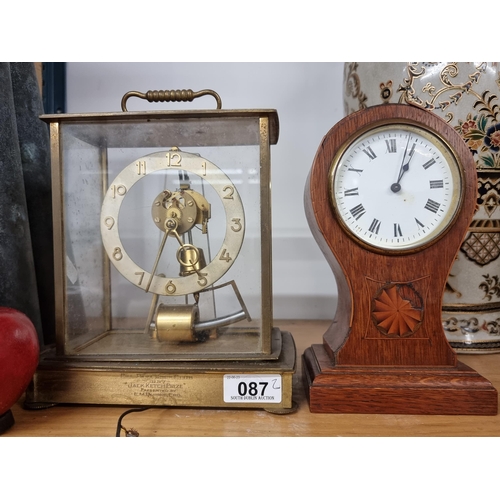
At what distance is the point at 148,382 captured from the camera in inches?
29.0

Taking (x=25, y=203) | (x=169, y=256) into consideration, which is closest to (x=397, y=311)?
(x=169, y=256)

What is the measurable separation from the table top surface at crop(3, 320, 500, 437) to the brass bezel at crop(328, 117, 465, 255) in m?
0.28

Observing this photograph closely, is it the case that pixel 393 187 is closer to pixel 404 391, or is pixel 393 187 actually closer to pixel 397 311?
pixel 397 311

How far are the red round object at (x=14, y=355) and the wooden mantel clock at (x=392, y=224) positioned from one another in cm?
47

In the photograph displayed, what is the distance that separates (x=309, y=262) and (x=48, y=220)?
774mm

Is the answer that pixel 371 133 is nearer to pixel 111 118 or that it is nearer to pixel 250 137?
pixel 250 137

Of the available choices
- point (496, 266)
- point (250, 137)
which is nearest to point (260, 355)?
point (250, 137)

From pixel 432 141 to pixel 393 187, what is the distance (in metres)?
0.10

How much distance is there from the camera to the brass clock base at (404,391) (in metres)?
0.70

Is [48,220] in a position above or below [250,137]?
below

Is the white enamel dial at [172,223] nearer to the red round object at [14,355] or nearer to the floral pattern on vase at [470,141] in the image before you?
the red round object at [14,355]

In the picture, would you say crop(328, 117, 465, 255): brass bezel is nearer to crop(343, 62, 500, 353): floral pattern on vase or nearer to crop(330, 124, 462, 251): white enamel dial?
crop(330, 124, 462, 251): white enamel dial

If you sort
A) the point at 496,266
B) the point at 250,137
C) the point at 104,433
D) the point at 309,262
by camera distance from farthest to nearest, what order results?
the point at 309,262 → the point at 496,266 → the point at 250,137 → the point at 104,433

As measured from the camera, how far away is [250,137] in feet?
2.57
